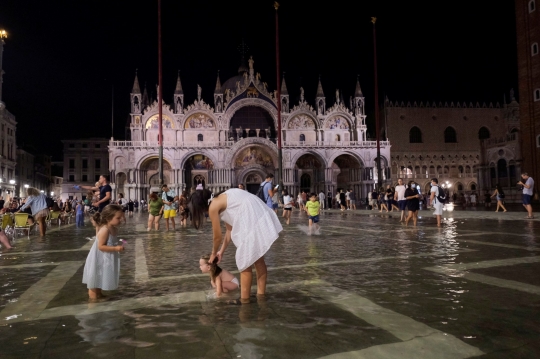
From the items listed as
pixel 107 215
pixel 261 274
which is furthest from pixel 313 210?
pixel 107 215

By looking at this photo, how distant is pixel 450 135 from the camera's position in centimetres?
5919

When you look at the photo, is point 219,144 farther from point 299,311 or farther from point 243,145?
point 299,311

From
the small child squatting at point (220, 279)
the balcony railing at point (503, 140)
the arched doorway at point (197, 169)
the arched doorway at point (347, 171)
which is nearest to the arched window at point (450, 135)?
the arched doorway at point (347, 171)

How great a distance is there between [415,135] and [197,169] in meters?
29.7

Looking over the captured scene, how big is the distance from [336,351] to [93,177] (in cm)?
7017

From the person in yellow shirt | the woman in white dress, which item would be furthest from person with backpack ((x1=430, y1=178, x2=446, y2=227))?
the woman in white dress

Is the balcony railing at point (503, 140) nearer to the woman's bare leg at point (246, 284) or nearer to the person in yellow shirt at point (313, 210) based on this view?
the person in yellow shirt at point (313, 210)

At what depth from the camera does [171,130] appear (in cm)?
5009

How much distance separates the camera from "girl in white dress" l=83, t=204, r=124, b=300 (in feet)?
15.8

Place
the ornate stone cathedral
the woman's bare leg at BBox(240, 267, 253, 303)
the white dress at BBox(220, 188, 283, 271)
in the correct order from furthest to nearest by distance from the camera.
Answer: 1. the ornate stone cathedral
2. the woman's bare leg at BBox(240, 267, 253, 303)
3. the white dress at BBox(220, 188, 283, 271)

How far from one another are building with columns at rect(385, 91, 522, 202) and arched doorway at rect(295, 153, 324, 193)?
431 inches

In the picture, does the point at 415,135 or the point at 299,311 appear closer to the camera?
the point at 299,311

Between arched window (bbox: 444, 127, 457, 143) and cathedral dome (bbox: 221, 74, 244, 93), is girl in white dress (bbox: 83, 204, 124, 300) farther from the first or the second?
arched window (bbox: 444, 127, 457, 143)

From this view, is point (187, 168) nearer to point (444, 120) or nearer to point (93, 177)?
point (93, 177)
